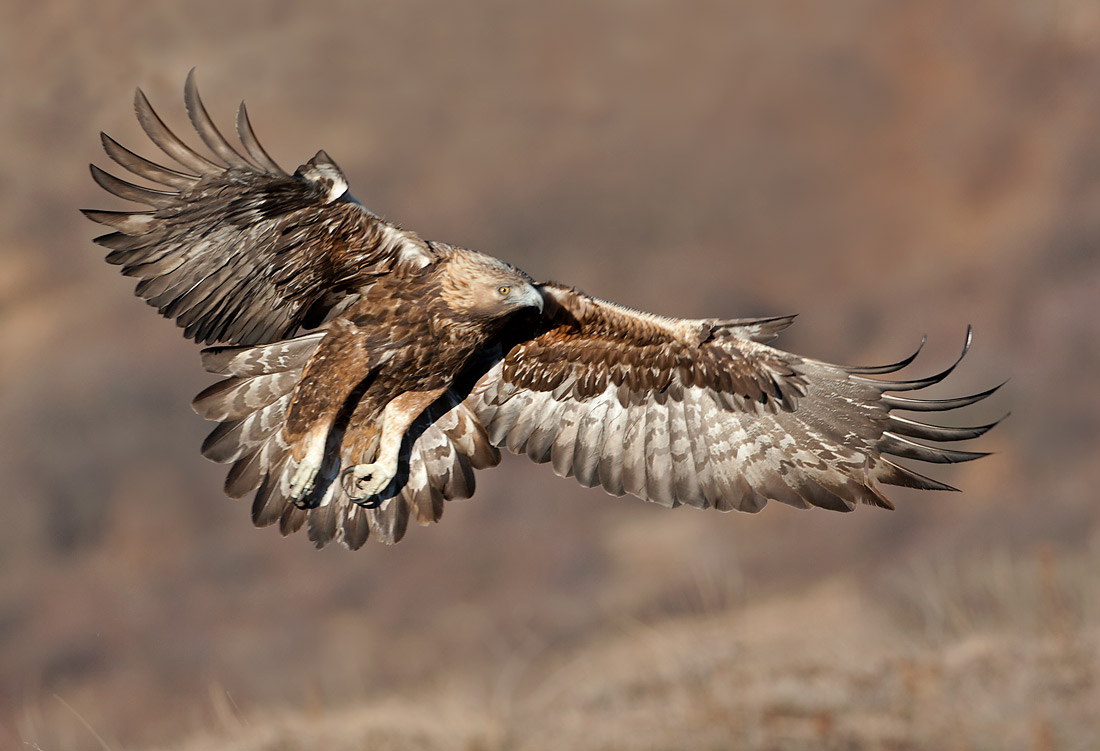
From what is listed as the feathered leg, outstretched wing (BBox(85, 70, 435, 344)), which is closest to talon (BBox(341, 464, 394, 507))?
the feathered leg

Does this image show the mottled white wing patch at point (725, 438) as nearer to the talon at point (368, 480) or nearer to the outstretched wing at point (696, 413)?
the outstretched wing at point (696, 413)

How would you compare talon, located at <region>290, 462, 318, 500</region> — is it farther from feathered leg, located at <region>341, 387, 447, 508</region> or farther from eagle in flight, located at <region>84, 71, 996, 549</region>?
feathered leg, located at <region>341, 387, 447, 508</region>

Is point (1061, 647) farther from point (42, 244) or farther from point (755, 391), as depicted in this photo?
point (42, 244)

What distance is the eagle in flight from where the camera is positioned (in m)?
5.23

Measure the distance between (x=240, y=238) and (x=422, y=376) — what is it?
3.77ft

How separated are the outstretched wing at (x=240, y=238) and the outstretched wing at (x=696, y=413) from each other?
1155mm

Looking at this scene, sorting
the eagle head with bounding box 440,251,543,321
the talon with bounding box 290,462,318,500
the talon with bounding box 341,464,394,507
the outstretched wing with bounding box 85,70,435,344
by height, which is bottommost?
the talon with bounding box 290,462,318,500

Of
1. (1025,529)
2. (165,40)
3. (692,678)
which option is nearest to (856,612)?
(1025,529)

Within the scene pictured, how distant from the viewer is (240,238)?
17.3 feet

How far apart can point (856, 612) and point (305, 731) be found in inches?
411

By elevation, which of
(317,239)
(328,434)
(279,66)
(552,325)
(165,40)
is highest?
(279,66)

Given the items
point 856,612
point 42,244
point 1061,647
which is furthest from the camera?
point 856,612

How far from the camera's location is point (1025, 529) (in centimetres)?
1789

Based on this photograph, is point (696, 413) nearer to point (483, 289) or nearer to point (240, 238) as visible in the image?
point (483, 289)
